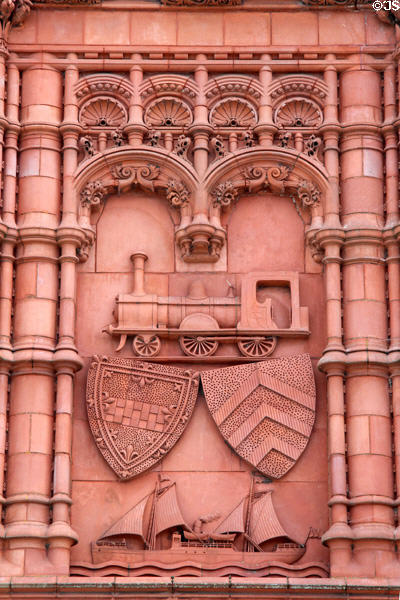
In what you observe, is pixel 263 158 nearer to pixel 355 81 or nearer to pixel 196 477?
pixel 355 81

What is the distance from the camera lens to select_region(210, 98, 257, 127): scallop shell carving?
24359 mm

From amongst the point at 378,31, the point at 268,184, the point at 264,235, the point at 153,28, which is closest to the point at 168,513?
the point at 264,235

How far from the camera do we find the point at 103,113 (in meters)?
24.4

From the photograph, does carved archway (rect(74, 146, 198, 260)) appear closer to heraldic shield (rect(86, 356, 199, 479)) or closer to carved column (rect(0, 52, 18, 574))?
carved column (rect(0, 52, 18, 574))

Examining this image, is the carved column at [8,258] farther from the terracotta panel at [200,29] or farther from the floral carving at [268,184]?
the floral carving at [268,184]

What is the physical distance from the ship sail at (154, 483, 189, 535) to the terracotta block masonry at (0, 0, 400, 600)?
3cm

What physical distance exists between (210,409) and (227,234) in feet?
7.58

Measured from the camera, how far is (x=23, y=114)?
24250mm

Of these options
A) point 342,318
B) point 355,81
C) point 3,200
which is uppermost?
point 355,81

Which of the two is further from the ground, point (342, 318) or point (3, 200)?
point (3, 200)

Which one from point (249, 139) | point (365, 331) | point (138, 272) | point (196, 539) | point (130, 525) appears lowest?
point (196, 539)

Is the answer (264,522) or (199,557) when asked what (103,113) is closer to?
(264,522)

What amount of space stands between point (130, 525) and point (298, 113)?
5599 millimetres

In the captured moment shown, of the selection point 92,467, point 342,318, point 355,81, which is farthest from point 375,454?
point 355,81
